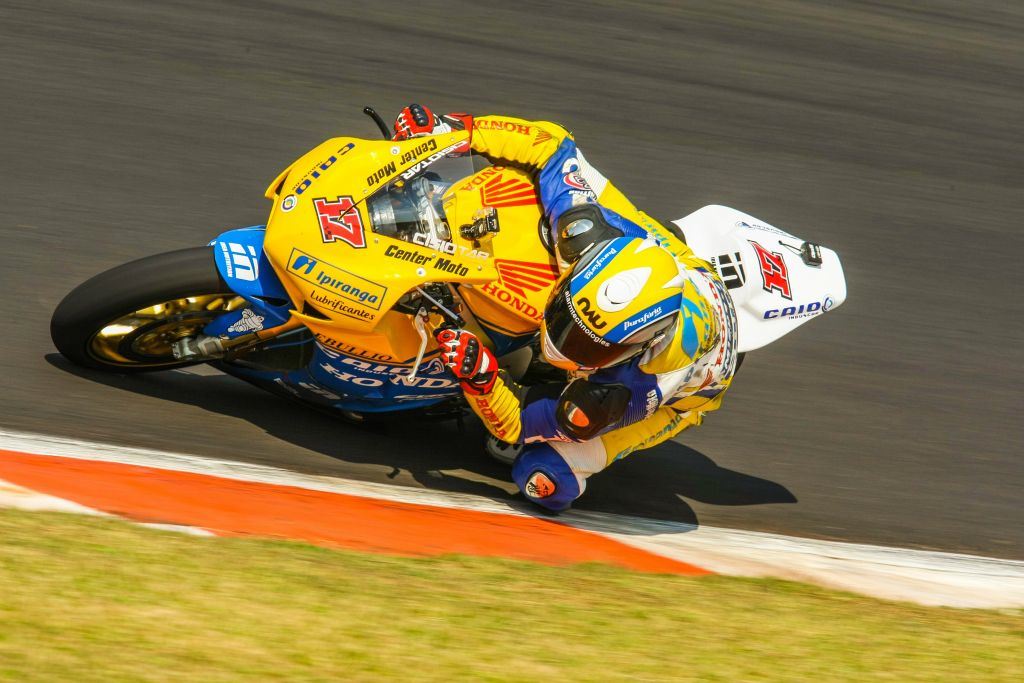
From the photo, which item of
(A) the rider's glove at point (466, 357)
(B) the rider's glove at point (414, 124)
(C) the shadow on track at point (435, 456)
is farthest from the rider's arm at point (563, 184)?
(C) the shadow on track at point (435, 456)

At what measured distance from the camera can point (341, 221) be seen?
4.22 metres

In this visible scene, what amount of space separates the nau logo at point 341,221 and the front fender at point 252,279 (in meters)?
0.36

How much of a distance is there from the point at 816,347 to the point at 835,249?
0.95m

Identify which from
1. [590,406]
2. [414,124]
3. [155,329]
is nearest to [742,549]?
[590,406]

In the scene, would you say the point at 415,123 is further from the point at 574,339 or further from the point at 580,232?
the point at 574,339

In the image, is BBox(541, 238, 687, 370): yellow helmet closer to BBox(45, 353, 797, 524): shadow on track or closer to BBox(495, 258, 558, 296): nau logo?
BBox(495, 258, 558, 296): nau logo

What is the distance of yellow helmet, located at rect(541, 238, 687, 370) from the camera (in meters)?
4.00

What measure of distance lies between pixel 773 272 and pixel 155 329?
2.71 m

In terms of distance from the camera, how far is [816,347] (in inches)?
246

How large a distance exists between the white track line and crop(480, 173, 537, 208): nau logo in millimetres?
1340

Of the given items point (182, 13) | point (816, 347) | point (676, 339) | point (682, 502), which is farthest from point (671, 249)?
point (182, 13)

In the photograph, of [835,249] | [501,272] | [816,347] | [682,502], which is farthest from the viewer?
[835,249]

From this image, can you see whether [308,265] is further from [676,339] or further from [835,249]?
[835,249]

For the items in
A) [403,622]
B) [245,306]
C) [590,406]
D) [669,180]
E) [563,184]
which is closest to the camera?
[403,622]
